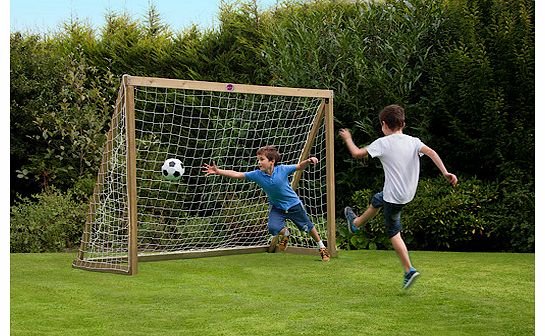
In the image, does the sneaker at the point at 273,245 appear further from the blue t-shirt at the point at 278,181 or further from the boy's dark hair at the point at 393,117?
the boy's dark hair at the point at 393,117

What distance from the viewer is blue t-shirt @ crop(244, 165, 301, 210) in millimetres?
8344

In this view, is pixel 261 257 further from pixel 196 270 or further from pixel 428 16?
pixel 428 16

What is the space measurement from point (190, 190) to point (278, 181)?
343 cm

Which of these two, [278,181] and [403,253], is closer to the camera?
[403,253]

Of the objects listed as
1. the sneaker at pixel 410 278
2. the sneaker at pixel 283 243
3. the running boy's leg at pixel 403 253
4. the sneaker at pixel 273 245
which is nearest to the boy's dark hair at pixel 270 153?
the sneaker at pixel 283 243

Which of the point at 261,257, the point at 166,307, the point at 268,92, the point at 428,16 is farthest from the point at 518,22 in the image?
the point at 166,307

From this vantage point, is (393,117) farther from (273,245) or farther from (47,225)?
(47,225)

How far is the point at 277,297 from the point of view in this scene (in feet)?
21.0

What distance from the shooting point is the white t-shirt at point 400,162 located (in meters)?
6.49

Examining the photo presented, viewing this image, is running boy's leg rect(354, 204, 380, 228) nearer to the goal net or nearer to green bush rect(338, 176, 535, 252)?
the goal net

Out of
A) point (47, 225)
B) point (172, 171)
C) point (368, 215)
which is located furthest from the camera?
point (47, 225)

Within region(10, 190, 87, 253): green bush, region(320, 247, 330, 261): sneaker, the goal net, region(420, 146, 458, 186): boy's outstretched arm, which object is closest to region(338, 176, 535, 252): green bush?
the goal net

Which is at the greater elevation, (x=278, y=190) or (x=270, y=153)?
(x=270, y=153)

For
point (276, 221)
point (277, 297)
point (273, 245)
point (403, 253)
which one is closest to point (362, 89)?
point (273, 245)
